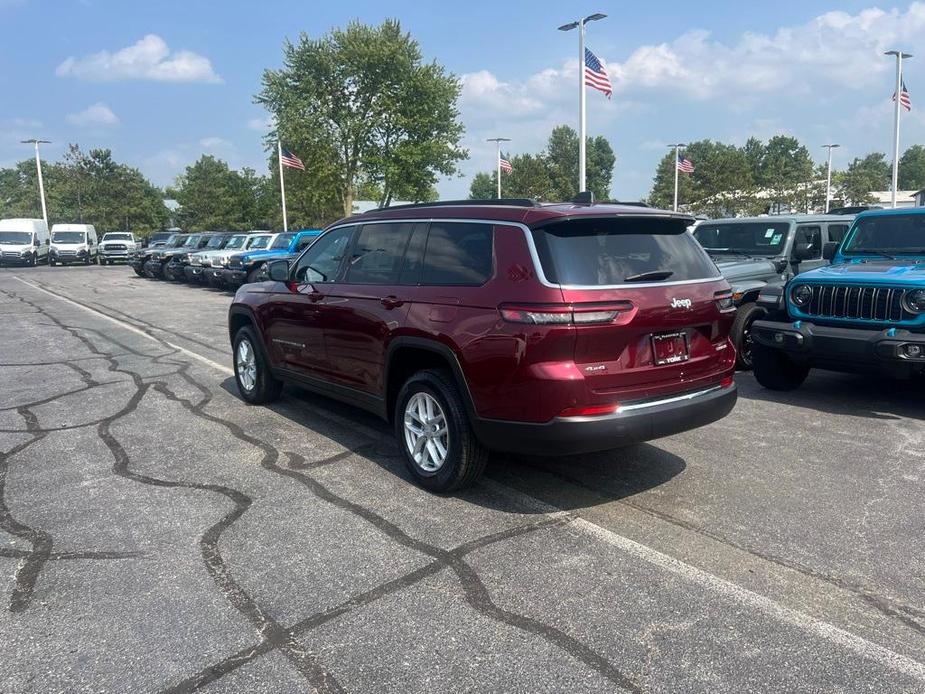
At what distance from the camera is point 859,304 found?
6418mm

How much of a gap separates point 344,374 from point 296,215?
5484 centimetres

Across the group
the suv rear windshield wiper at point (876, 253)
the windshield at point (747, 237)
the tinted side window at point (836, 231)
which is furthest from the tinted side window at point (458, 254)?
the tinted side window at point (836, 231)

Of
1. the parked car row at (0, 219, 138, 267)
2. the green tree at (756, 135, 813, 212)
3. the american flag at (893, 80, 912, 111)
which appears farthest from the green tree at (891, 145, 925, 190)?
the parked car row at (0, 219, 138, 267)

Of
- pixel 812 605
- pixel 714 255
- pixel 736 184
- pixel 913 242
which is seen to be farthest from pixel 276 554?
pixel 736 184

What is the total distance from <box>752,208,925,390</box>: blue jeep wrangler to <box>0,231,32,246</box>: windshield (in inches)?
1557

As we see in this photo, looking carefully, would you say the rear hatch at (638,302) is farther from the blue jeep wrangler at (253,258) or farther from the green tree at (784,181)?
the green tree at (784,181)

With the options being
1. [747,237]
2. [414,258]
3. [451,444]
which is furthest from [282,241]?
[451,444]

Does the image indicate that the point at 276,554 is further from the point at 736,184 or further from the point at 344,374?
the point at 736,184

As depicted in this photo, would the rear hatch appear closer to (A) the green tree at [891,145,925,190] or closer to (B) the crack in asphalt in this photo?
(B) the crack in asphalt

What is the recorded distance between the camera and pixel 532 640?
292cm

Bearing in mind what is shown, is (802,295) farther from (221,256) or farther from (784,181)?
(784,181)

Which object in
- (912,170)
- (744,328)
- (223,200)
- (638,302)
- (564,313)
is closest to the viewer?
(564,313)

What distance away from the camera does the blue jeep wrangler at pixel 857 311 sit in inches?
237

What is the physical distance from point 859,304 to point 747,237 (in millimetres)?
3958
